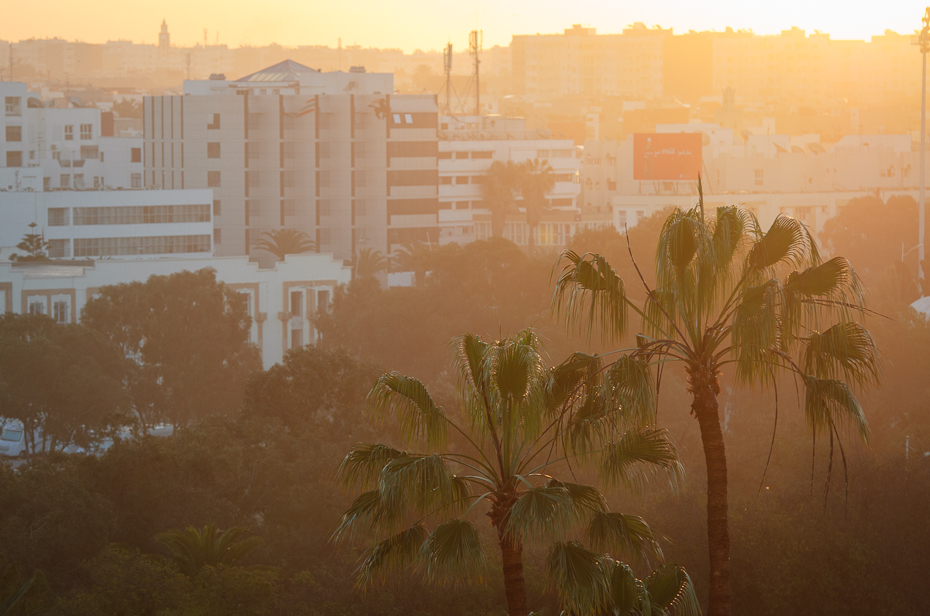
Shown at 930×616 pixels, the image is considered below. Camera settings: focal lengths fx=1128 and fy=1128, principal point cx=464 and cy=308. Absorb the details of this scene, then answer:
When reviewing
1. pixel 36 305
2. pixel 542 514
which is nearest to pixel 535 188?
pixel 36 305

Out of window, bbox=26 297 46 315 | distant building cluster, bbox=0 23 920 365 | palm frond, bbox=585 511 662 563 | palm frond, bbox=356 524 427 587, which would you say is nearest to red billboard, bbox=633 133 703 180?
distant building cluster, bbox=0 23 920 365

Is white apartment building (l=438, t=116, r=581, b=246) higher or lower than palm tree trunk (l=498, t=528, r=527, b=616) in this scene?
higher

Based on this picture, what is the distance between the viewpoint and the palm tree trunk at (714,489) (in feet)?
45.2

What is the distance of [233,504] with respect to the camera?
1125 inches

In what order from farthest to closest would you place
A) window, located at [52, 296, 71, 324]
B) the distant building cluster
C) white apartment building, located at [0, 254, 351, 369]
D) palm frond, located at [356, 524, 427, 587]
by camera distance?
the distant building cluster < window, located at [52, 296, 71, 324] < white apartment building, located at [0, 254, 351, 369] < palm frond, located at [356, 524, 427, 587]

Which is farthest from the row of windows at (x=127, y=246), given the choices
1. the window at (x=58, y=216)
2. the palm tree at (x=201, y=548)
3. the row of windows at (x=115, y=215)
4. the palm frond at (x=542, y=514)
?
the palm frond at (x=542, y=514)

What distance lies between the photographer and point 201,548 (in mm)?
23375

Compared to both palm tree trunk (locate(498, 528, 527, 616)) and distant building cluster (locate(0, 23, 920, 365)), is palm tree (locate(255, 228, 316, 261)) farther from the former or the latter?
palm tree trunk (locate(498, 528, 527, 616))

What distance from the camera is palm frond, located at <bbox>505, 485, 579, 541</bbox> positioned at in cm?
1198

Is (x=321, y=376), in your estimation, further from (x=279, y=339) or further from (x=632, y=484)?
(x=279, y=339)

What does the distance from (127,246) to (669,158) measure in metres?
42.0

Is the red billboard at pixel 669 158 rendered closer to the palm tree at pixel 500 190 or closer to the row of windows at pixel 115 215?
the palm tree at pixel 500 190

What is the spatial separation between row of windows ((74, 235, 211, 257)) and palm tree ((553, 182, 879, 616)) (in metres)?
65.0

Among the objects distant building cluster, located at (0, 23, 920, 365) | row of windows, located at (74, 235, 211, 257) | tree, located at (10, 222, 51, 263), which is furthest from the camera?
row of windows, located at (74, 235, 211, 257)
